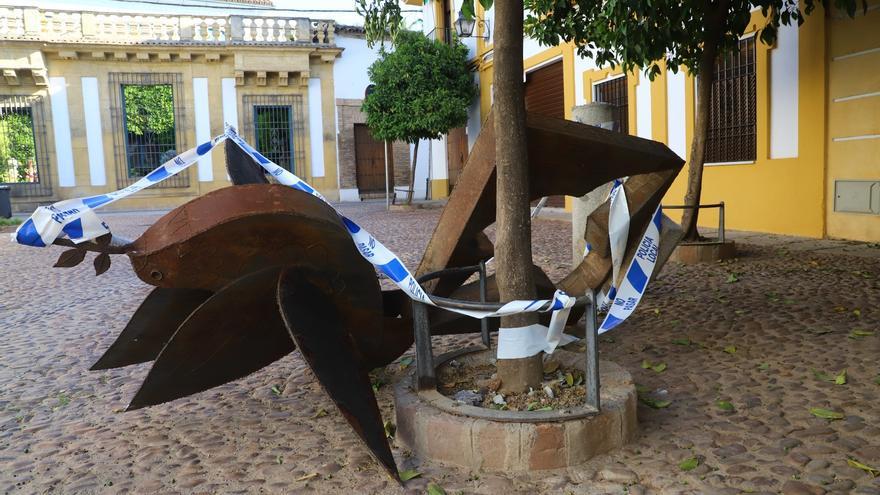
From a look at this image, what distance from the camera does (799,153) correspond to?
887 cm

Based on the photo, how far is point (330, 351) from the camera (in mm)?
2621

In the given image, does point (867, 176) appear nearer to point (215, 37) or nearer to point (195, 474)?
point (195, 474)

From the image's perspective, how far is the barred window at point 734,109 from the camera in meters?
9.56

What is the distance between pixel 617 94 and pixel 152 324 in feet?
36.1

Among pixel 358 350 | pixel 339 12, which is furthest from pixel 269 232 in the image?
pixel 339 12

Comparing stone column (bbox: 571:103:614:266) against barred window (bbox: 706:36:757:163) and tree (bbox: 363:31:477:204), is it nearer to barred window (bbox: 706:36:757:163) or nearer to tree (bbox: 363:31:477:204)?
barred window (bbox: 706:36:757:163)

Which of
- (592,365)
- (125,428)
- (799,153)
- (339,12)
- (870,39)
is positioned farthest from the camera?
A: (339,12)

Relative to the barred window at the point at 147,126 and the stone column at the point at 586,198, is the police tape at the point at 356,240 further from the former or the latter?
the barred window at the point at 147,126

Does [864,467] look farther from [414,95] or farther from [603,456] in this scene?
[414,95]

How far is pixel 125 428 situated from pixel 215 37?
2280cm

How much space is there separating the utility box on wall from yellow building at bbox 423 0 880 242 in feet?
0.04

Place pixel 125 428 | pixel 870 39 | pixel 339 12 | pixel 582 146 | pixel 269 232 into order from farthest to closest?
1. pixel 339 12
2. pixel 870 39
3. pixel 125 428
4. pixel 582 146
5. pixel 269 232

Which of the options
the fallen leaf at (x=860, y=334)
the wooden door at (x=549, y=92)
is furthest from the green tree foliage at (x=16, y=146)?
the fallen leaf at (x=860, y=334)

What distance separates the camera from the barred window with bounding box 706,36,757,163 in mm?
9562
